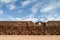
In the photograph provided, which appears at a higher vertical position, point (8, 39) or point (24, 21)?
point (24, 21)

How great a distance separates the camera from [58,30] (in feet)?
17.5

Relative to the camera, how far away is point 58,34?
5.32m

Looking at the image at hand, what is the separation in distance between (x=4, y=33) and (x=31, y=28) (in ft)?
3.63

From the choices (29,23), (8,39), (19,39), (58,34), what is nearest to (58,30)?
(58,34)

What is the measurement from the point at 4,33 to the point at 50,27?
1.87 metres

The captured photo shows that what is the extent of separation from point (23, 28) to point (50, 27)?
1.09m

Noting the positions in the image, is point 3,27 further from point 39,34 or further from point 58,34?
point 58,34

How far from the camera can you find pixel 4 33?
5402mm

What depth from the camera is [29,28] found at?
539 cm

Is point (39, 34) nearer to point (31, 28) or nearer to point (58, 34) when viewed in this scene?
point (31, 28)

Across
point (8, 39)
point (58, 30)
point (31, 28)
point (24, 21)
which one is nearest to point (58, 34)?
point (58, 30)

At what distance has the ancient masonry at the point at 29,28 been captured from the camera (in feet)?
17.5

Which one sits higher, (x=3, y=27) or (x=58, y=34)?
(x=3, y=27)

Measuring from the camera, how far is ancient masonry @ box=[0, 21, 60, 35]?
211 inches
